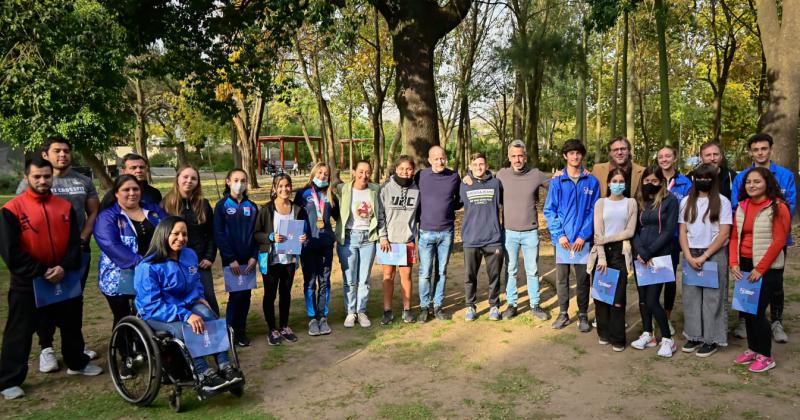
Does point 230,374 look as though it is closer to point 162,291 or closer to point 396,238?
point 162,291

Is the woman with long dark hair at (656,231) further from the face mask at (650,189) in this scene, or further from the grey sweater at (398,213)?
the grey sweater at (398,213)

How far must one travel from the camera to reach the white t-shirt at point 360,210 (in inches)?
235

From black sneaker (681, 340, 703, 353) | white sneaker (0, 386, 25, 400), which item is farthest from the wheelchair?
black sneaker (681, 340, 703, 353)

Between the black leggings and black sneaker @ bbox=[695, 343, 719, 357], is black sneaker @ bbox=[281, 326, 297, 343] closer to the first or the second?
the black leggings

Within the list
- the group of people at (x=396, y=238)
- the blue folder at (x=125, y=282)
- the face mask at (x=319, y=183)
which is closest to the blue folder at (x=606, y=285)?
the group of people at (x=396, y=238)

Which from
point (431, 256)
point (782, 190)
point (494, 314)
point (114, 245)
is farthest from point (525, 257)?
point (114, 245)

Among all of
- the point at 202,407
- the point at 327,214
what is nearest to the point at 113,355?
the point at 202,407

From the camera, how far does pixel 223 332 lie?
163 inches

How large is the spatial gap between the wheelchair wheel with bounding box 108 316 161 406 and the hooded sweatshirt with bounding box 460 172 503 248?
3.32m

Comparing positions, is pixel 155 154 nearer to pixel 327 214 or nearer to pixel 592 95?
pixel 592 95

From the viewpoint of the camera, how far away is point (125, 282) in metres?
4.66

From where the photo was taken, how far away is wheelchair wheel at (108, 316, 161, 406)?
3924 mm

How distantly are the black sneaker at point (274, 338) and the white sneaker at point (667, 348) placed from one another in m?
3.51

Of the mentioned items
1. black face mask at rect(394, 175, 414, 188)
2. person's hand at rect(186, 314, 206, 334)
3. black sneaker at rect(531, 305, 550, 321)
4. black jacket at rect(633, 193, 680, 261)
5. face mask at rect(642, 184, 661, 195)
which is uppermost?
black face mask at rect(394, 175, 414, 188)
